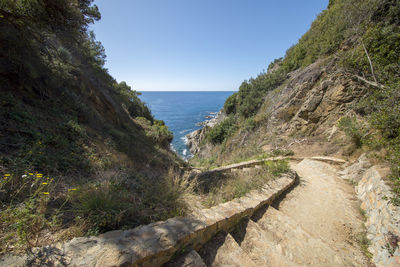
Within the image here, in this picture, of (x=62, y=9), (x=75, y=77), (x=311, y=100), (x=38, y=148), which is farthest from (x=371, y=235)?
(x=75, y=77)

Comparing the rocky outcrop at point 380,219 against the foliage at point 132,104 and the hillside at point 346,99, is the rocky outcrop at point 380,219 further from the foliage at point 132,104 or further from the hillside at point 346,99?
the foliage at point 132,104

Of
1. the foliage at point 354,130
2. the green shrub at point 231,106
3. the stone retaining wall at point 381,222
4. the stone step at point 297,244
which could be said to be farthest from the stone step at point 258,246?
the green shrub at point 231,106

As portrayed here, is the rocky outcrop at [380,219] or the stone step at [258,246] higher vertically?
the rocky outcrop at [380,219]

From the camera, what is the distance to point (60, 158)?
3.42m

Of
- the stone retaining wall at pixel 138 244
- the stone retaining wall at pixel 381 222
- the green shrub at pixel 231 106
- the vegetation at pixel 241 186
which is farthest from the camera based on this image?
the green shrub at pixel 231 106

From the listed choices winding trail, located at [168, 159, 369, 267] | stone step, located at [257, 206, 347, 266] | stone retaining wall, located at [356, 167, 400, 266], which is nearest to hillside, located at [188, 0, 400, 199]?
stone retaining wall, located at [356, 167, 400, 266]

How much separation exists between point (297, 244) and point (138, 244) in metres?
2.67

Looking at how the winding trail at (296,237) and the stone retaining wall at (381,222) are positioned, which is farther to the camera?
the stone retaining wall at (381,222)

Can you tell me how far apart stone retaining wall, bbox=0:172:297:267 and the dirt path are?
1.86 m

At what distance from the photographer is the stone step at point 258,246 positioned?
213cm

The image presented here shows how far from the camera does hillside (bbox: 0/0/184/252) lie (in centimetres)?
174

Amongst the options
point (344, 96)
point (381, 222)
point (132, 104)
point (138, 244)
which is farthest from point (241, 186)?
point (132, 104)

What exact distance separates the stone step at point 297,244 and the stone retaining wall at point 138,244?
0.74 meters

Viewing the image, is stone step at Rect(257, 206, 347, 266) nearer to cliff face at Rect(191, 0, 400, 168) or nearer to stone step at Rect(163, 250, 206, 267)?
stone step at Rect(163, 250, 206, 267)
